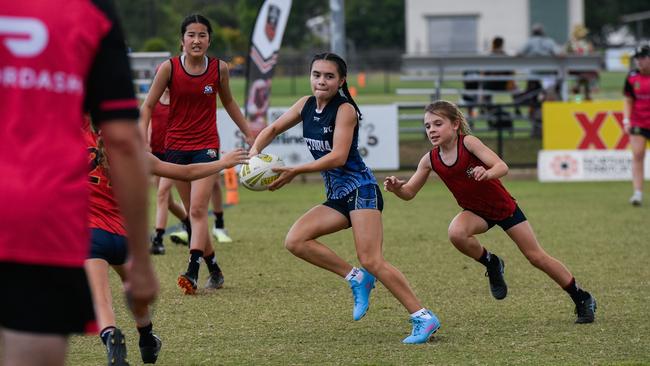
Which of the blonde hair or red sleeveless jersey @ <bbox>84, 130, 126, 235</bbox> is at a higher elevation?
the blonde hair

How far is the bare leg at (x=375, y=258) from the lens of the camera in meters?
6.60

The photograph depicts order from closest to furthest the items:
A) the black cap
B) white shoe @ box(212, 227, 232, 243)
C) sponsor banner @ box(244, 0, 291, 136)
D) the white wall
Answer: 1. white shoe @ box(212, 227, 232, 243)
2. the black cap
3. sponsor banner @ box(244, 0, 291, 136)
4. the white wall

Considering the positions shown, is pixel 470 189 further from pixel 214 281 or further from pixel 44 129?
pixel 44 129

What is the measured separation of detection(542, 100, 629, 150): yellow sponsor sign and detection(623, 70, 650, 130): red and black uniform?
3966 mm

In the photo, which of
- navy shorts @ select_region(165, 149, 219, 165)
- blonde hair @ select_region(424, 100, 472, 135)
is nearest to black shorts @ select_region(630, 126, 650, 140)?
navy shorts @ select_region(165, 149, 219, 165)

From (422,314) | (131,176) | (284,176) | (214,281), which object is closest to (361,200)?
(284,176)

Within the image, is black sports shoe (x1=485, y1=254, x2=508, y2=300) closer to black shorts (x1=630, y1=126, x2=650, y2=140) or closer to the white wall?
black shorts (x1=630, y1=126, x2=650, y2=140)

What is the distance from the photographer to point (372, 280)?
22.6ft

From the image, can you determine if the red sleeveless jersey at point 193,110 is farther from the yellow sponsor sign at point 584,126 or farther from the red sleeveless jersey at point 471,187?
the yellow sponsor sign at point 584,126

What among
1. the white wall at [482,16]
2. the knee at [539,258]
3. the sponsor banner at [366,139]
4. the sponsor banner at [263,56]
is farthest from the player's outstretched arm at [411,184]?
the white wall at [482,16]

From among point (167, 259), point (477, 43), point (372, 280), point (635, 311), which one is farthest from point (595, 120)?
point (477, 43)

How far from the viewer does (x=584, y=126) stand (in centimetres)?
1872

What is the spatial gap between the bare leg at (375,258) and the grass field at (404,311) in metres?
0.29

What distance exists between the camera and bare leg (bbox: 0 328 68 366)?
289 centimetres
